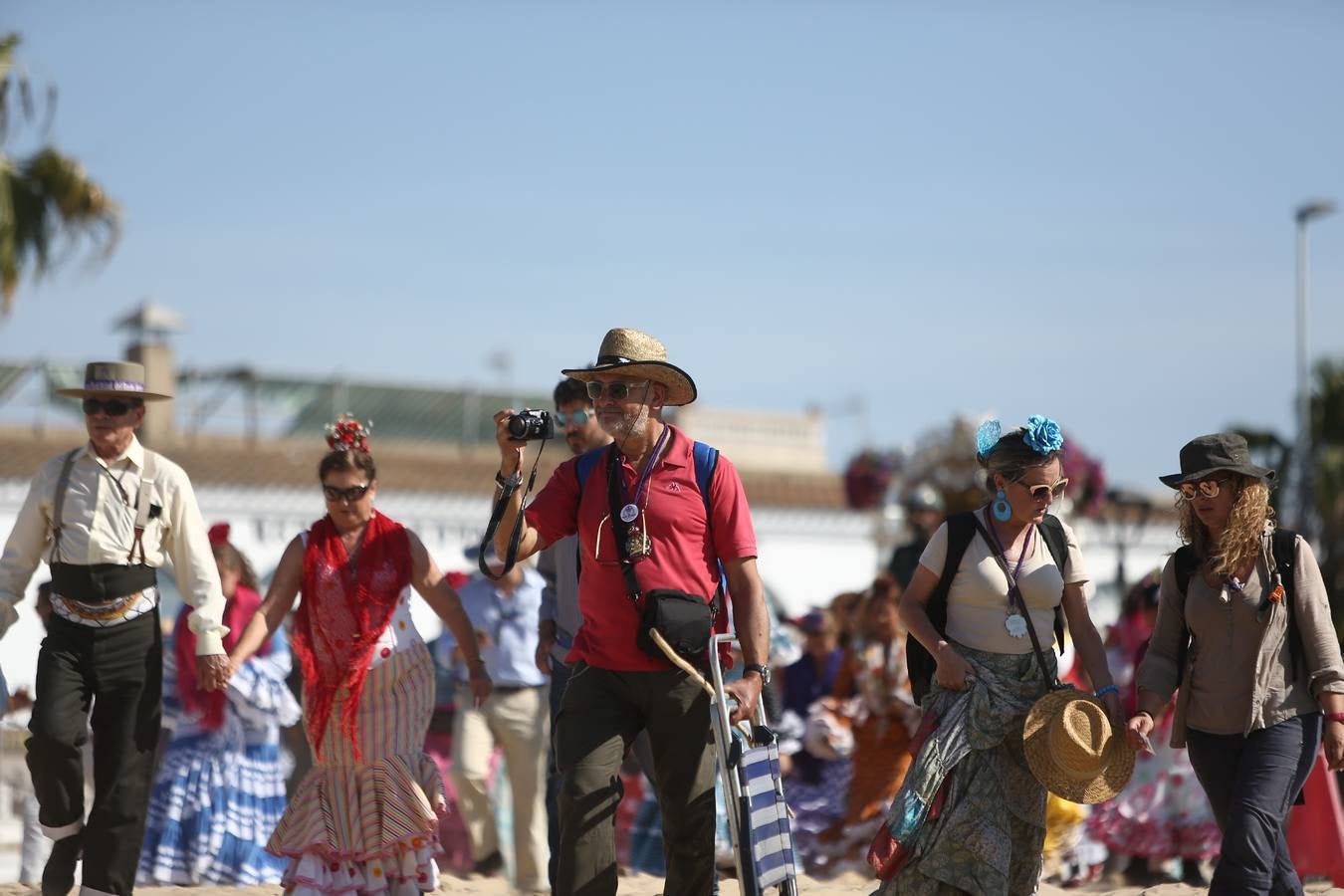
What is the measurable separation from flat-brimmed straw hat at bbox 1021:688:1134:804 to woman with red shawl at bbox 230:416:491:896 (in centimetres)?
222

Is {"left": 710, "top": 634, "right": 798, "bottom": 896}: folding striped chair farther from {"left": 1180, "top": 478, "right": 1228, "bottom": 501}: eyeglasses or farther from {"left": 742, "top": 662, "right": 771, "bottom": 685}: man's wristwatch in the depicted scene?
{"left": 1180, "top": 478, "right": 1228, "bottom": 501}: eyeglasses

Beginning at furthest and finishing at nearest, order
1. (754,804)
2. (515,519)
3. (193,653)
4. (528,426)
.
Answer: (193,653)
(515,519)
(528,426)
(754,804)

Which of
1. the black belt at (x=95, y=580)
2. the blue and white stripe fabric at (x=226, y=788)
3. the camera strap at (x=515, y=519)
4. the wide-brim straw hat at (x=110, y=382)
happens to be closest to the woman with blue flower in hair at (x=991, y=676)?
the camera strap at (x=515, y=519)

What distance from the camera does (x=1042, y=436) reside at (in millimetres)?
6102

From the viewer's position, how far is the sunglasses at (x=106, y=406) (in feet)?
22.5

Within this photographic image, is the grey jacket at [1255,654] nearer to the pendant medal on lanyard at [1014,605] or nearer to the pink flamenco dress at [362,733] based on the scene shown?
the pendant medal on lanyard at [1014,605]

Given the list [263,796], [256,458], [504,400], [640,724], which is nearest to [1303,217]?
[504,400]

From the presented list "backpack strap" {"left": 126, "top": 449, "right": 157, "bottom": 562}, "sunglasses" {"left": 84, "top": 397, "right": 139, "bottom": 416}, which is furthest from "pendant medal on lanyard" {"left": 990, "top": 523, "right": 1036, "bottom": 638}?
"sunglasses" {"left": 84, "top": 397, "right": 139, "bottom": 416}

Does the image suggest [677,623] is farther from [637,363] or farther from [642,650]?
[637,363]

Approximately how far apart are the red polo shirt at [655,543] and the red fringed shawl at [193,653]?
3822 millimetres

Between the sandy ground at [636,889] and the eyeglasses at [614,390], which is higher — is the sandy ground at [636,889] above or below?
below

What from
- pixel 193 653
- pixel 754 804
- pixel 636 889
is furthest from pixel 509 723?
pixel 754 804

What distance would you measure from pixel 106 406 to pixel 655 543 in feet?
8.05

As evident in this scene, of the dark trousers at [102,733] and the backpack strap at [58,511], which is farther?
the backpack strap at [58,511]
